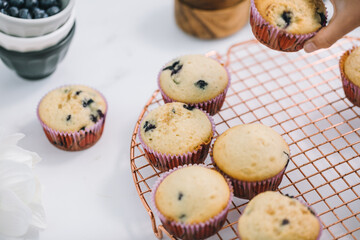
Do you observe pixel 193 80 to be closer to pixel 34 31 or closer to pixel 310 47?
pixel 310 47

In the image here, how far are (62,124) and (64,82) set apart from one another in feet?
1.32

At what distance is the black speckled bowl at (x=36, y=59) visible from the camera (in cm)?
Answer: 158

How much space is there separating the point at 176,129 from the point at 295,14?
0.49 m

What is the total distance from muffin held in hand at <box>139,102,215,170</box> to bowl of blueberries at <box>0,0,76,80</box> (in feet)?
1.57

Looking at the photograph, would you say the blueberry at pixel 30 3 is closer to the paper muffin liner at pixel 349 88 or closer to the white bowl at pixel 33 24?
the white bowl at pixel 33 24

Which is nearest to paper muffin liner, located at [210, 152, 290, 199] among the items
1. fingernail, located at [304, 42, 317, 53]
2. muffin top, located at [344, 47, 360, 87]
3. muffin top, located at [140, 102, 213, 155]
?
muffin top, located at [140, 102, 213, 155]

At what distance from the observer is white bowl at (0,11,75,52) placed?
1.52 meters

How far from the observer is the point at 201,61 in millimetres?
1510

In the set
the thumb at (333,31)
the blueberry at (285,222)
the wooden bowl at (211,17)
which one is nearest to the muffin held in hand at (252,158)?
the blueberry at (285,222)

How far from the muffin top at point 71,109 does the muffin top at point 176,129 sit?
20 centimetres

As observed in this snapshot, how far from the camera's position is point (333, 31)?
1202 mm

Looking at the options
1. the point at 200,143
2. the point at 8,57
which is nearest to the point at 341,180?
the point at 200,143

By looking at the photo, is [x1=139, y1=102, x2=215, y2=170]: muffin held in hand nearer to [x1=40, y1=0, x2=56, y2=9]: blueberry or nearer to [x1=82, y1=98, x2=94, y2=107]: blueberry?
[x1=82, y1=98, x2=94, y2=107]: blueberry

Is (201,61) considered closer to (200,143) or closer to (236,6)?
(200,143)
